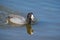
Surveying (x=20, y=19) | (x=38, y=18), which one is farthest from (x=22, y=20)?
(x=38, y=18)

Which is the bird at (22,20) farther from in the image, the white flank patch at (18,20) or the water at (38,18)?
the water at (38,18)

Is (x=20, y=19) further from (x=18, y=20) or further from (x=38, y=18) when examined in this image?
(x=38, y=18)

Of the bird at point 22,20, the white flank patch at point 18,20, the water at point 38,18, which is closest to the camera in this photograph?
the water at point 38,18

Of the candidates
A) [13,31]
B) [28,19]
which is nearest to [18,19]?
[28,19]

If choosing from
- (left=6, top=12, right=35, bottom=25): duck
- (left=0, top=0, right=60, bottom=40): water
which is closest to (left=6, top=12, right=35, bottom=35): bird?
(left=6, top=12, right=35, bottom=25): duck

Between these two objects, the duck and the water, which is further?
the duck

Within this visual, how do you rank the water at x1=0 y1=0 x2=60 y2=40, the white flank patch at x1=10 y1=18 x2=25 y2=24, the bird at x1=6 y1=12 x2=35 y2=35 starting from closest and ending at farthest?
the water at x1=0 y1=0 x2=60 y2=40 → the bird at x1=6 y1=12 x2=35 y2=35 → the white flank patch at x1=10 y1=18 x2=25 y2=24

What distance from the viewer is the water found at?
9.66 m

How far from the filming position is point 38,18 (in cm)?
1158

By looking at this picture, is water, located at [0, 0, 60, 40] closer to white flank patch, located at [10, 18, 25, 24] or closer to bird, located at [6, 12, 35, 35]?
bird, located at [6, 12, 35, 35]

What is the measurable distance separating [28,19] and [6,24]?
0.98 m

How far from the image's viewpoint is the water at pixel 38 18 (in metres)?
9.66

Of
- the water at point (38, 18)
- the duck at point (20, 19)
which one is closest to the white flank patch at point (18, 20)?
the duck at point (20, 19)

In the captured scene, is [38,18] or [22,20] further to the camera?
[38,18]
